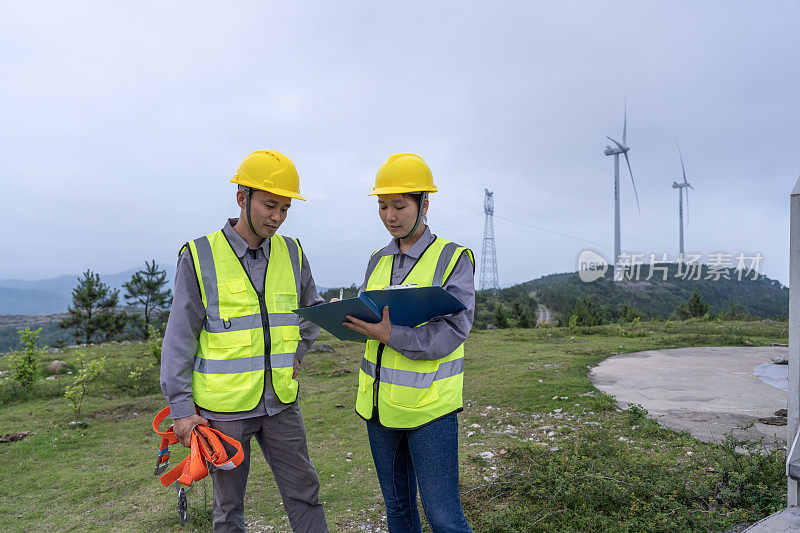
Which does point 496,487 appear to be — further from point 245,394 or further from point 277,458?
point 245,394

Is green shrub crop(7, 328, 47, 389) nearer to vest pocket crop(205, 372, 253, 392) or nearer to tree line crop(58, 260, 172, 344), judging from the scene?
vest pocket crop(205, 372, 253, 392)

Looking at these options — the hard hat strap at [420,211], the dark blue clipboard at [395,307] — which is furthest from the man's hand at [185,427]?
the hard hat strap at [420,211]

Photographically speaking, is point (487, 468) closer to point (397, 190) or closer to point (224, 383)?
point (224, 383)

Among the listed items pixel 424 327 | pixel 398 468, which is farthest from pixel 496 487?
pixel 424 327

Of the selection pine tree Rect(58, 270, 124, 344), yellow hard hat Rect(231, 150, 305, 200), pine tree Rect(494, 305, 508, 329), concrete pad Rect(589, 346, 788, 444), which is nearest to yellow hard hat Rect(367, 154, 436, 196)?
yellow hard hat Rect(231, 150, 305, 200)

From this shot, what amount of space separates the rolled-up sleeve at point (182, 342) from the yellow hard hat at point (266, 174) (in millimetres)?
506

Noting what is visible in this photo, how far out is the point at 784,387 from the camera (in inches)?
262

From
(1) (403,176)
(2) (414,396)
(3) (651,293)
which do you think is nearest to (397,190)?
(1) (403,176)

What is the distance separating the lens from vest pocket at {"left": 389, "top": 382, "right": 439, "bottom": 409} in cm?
208

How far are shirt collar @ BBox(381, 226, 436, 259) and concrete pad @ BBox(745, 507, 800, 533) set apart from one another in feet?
7.59

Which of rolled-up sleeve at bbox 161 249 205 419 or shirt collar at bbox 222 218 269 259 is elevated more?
shirt collar at bbox 222 218 269 259

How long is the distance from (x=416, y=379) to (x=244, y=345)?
0.91 meters

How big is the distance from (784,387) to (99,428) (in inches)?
367

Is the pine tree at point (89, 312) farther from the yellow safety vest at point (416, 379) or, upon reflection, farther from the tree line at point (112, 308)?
the yellow safety vest at point (416, 379)
